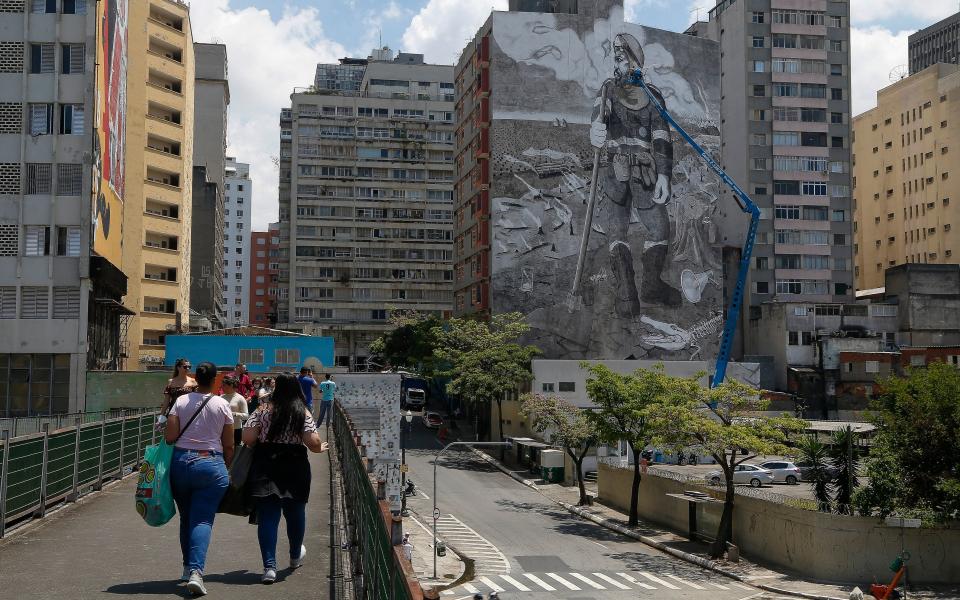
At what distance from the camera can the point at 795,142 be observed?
104688 mm

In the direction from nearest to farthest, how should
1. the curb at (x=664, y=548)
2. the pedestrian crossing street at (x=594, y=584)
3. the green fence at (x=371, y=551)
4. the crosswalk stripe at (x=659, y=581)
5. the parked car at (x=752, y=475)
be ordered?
1. the green fence at (x=371, y=551)
2. the curb at (x=664, y=548)
3. the pedestrian crossing street at (x=594, y=584)
4. the crosswalk stripe at (x=659, y=581)
5. the parked car at (x=752, y=475)

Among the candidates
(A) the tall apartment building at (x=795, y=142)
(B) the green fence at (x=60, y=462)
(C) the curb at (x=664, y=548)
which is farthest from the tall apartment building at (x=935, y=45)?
(B) the green fence at (x=60, y=462)

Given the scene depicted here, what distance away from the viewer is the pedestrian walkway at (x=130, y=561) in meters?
9.57

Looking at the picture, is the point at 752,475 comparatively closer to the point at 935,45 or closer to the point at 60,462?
the point at 60,462

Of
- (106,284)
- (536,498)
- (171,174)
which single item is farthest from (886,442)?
(171,174)

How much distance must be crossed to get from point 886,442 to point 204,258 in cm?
8618

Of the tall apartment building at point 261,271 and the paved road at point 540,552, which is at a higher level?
the tall apartment building at point 261,271

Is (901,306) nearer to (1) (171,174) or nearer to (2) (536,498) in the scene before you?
(2) (536,498)

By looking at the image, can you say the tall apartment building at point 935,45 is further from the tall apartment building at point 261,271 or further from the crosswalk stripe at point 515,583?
the crosswalk stripe at point 515,583

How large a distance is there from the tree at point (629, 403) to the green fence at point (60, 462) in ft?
104

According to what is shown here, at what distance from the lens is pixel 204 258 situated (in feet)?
366

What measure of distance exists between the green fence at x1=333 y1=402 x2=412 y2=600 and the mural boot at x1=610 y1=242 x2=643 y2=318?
7282cm

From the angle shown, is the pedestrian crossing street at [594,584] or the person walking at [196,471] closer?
the person walking at [196,471]

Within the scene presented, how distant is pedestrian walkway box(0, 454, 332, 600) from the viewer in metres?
9.57
